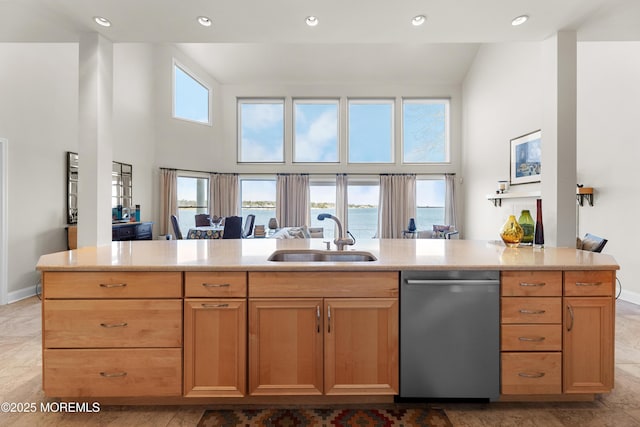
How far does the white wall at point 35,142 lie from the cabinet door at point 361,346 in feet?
13.8

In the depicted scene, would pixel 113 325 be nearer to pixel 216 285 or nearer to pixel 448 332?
pixel 216 285

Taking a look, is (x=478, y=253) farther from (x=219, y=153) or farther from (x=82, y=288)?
(x=219, y=153)

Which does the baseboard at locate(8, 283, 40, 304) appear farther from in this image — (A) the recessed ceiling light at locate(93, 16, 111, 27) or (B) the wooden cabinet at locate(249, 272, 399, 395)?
(B) the wooden cabinet at locate(249, 272, 399, 395)

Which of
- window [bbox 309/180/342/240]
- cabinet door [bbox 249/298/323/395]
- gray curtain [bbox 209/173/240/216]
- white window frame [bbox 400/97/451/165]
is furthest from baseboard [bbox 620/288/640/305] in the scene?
gray curtain [bbox 209/173/240/216]

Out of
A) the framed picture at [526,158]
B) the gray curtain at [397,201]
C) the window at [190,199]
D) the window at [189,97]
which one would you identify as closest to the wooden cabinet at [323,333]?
the framed picture at [526,158]

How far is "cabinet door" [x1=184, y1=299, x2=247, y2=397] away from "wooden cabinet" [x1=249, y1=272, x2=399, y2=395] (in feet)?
0.21

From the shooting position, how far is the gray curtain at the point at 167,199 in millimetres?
6348

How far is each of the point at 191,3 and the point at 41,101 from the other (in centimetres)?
333

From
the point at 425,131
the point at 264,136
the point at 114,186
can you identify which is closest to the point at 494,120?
the point at 425,131

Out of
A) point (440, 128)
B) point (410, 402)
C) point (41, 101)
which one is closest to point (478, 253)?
point (410, 402)

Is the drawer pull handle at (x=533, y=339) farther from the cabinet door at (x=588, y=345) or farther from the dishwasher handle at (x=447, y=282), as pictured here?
the dishwasher handle at (x=447, y=282)

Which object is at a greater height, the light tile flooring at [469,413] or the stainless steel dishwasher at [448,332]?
the stainless steel dishwasher at [448,332]

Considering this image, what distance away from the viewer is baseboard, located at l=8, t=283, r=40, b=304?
3.58 meters

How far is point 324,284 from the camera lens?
159 cm
